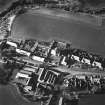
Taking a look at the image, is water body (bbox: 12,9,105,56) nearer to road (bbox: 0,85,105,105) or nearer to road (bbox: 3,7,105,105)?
road (bbox: 3,7,105,105)

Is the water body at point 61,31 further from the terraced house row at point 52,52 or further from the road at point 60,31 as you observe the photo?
the terraced house row at point 52,52

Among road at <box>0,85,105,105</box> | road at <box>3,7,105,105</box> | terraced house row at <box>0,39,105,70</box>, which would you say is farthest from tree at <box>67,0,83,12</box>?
road at <box>0,85,105,105</box>

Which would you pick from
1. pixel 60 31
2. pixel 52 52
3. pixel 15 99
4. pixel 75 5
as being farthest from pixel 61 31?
pixel 15 99

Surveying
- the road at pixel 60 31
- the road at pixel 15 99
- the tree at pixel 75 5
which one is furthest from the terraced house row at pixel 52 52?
the tree at pixel 75 5

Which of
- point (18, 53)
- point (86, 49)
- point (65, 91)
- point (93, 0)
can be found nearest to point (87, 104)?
point (65, 91)

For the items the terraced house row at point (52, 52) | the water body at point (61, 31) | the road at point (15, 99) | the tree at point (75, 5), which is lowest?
the road at point (15, 99)

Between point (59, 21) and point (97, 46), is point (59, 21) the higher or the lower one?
the higher one

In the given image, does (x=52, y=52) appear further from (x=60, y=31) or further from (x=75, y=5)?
(x=75, y=5)

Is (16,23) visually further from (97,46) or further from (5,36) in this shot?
(97,46)
